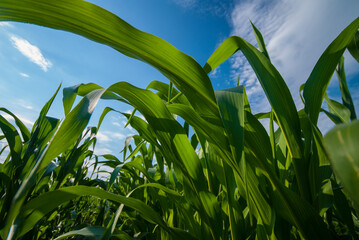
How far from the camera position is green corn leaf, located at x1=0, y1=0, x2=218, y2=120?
263 mm

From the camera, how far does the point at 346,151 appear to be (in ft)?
0.32

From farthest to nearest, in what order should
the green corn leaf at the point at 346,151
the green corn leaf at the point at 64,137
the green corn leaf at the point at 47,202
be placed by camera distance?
the green corn leaf at the point at 47,202
the green corn leaf at the point at 64,137
the green corn leaf at the point at 346,151

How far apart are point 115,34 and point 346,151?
31 cm

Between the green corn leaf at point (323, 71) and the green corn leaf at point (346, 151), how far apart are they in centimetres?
34

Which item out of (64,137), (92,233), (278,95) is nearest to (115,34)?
(64,137)

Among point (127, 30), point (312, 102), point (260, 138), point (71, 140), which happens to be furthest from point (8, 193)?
point (312, 102)

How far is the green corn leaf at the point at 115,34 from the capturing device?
26 cm

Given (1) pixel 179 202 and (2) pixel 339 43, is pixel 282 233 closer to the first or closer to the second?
(1) pixel 179 202

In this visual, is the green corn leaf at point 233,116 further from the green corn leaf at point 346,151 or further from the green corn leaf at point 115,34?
the green corn leaf at point 346,151

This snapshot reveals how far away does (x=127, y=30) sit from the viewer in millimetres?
310

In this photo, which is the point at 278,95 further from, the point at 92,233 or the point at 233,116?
the point at 92,233

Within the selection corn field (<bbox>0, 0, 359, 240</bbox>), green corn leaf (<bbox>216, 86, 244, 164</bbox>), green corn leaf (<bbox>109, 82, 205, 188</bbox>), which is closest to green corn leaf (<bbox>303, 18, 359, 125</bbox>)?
corn field (<bbox>0, 0, 359, 240</bbox>)

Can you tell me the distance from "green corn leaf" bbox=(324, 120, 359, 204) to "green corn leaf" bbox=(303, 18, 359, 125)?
0.34 m

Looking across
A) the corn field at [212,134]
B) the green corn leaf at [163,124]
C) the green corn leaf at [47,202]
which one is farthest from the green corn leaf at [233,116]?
the green corn leaf at [47,202]
